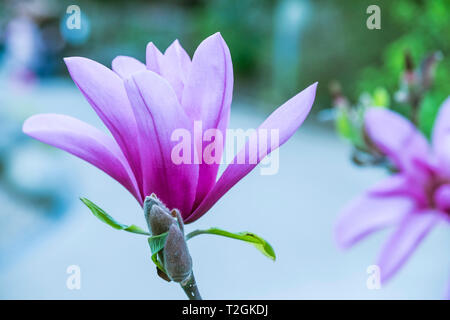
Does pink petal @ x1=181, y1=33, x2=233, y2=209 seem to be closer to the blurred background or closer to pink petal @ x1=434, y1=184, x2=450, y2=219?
pink petal @ x1=434, y1=184, x2=450, y2=219

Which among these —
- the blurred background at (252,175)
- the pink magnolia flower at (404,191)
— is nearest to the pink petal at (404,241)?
the pink magnolia flower at (404,191)

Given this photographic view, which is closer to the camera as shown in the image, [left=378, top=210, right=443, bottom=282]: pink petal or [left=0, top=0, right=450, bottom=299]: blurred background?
[left=378, top=210, right=443, bottom=282]: pink petal

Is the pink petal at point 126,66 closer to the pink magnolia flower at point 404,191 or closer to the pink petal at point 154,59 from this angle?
the pink petal at point 154,59

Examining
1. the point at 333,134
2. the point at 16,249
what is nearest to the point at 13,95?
the point at 16,249

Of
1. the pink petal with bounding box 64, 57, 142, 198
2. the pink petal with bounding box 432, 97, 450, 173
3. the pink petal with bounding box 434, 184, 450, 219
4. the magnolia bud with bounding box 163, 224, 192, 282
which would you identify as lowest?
the magnolia bud with bounding box 163, 224, 192, 282

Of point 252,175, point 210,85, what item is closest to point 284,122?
point 210,85

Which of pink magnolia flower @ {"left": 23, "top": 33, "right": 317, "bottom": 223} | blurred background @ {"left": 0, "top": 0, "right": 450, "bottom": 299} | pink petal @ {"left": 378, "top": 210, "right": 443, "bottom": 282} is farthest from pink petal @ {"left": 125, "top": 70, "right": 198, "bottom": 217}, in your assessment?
blurred background @ {"left": 0, "top": 0, "right": 450, "bottom": 299}

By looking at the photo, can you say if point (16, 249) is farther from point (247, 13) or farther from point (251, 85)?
point (247, 13)
